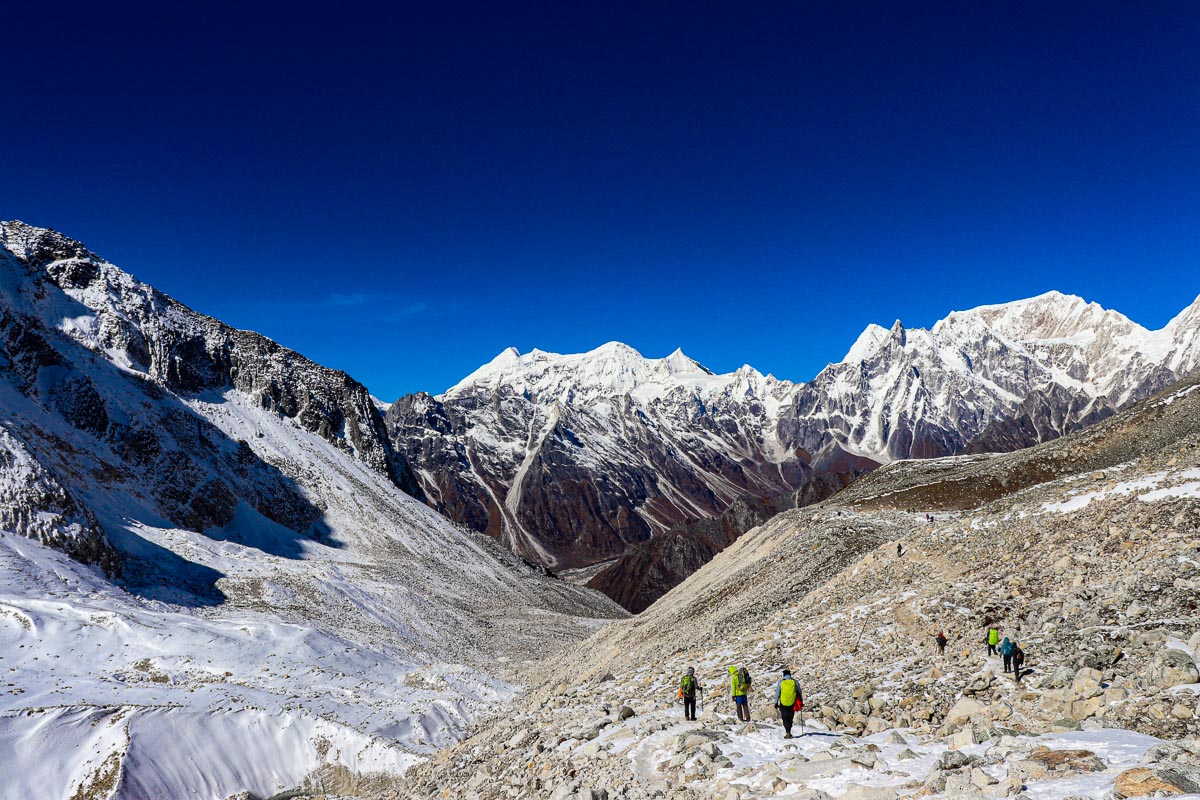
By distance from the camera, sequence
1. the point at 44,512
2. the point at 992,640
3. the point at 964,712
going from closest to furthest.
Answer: the point at 964,712, the point at 992,640, the point at 44,512

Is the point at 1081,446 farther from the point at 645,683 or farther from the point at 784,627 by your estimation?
the point at 645,683

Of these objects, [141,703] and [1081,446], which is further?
[1081,446]

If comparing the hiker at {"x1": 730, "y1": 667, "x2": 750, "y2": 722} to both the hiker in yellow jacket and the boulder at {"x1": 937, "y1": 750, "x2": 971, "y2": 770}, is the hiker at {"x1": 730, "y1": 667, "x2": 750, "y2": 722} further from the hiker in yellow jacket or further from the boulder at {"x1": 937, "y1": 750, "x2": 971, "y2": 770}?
the boulder at {"x1": 937, "y1": 750, "x2": 971, "y2": 770}

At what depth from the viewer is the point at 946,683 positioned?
18078 mm

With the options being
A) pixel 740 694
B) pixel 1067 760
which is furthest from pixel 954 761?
pixel 740 694

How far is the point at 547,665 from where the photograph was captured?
66812mm

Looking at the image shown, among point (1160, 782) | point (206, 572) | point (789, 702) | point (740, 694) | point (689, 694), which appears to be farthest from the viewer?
point (206, 572)

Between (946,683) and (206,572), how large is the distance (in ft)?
265

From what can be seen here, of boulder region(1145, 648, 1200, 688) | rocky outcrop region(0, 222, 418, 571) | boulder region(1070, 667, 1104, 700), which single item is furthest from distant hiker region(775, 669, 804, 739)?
rocky outcrop region(0, 222, 418, 571)

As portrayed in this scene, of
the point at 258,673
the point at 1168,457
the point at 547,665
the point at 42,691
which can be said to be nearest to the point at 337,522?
the point at 547,665

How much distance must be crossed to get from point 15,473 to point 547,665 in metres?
54.9

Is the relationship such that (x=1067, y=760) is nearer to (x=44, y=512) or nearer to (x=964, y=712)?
(x=964, y=712)

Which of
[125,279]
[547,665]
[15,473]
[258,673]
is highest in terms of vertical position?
[125,279]

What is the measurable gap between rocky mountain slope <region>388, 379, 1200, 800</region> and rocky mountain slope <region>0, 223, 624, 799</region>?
12.9 metres
